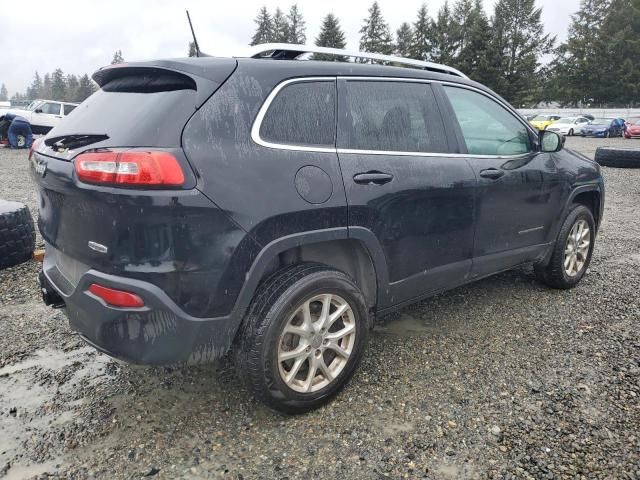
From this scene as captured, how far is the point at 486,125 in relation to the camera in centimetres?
353

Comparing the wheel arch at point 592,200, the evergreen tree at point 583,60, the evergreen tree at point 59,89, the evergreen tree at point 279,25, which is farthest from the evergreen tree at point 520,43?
the evergreen tree at point 59,89

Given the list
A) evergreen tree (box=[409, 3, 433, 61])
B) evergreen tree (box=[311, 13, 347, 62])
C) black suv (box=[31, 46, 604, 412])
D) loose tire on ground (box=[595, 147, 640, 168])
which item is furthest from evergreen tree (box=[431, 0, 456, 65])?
black suv (box=[31, 46, 604, 412])

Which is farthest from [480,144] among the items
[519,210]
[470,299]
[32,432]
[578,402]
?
[32,432]

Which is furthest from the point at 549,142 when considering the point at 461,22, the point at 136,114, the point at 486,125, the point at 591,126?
the point at 461,22

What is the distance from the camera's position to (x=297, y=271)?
2432 millimetres

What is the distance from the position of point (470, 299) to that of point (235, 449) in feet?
8.20

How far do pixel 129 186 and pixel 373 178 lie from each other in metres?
1.23

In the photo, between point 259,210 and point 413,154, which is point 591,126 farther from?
point 259,210

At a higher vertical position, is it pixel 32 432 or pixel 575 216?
pixel 575 216

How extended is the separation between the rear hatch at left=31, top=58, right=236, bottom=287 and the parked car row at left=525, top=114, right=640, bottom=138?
3034cm

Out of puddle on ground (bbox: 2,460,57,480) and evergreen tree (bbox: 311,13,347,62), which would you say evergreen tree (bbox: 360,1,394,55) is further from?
puddle on ground (bbox: 2,460,57,480)

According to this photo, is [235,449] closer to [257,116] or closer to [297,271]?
[297,271]

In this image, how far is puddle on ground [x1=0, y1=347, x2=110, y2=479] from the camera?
222cm

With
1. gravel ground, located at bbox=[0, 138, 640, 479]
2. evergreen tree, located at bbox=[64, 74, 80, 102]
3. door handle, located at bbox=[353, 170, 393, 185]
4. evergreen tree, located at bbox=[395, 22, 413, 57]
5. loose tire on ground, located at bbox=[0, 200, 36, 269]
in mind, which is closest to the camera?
gravel ground, located at bbox=[0, 138, 640, 479]
